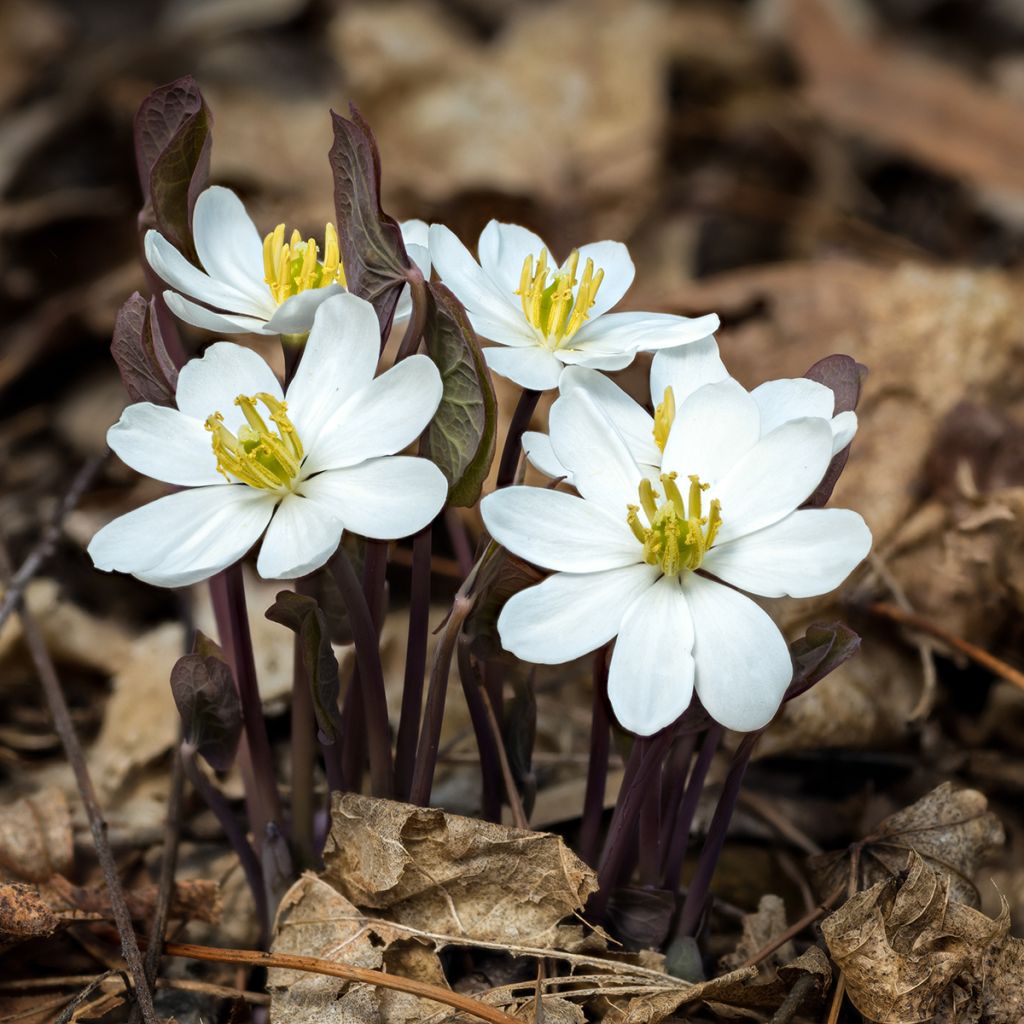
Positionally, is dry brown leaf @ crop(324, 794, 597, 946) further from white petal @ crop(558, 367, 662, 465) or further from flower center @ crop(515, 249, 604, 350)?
flower center @ crop(515, 249, 604, 350)

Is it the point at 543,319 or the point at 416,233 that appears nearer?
the point at 543,319

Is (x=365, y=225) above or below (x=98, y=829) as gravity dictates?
above

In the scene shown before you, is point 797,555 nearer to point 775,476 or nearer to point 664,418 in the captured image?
point 775,476

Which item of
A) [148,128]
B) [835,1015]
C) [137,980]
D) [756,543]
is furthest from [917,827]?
[148,128]

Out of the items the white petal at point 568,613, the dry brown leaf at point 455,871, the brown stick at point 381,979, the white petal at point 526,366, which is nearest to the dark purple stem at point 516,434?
the white petal at point 526,366

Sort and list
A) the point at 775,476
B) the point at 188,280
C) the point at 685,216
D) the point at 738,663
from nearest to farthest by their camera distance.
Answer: the point at 738,663 → the point at 775,476 → the point at 188,280 → the point at 685,216

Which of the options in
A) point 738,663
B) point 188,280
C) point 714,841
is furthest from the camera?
point 714,841

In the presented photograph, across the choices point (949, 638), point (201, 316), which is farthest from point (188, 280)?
point (949, 638)

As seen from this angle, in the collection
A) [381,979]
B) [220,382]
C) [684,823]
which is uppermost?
[220,382]
